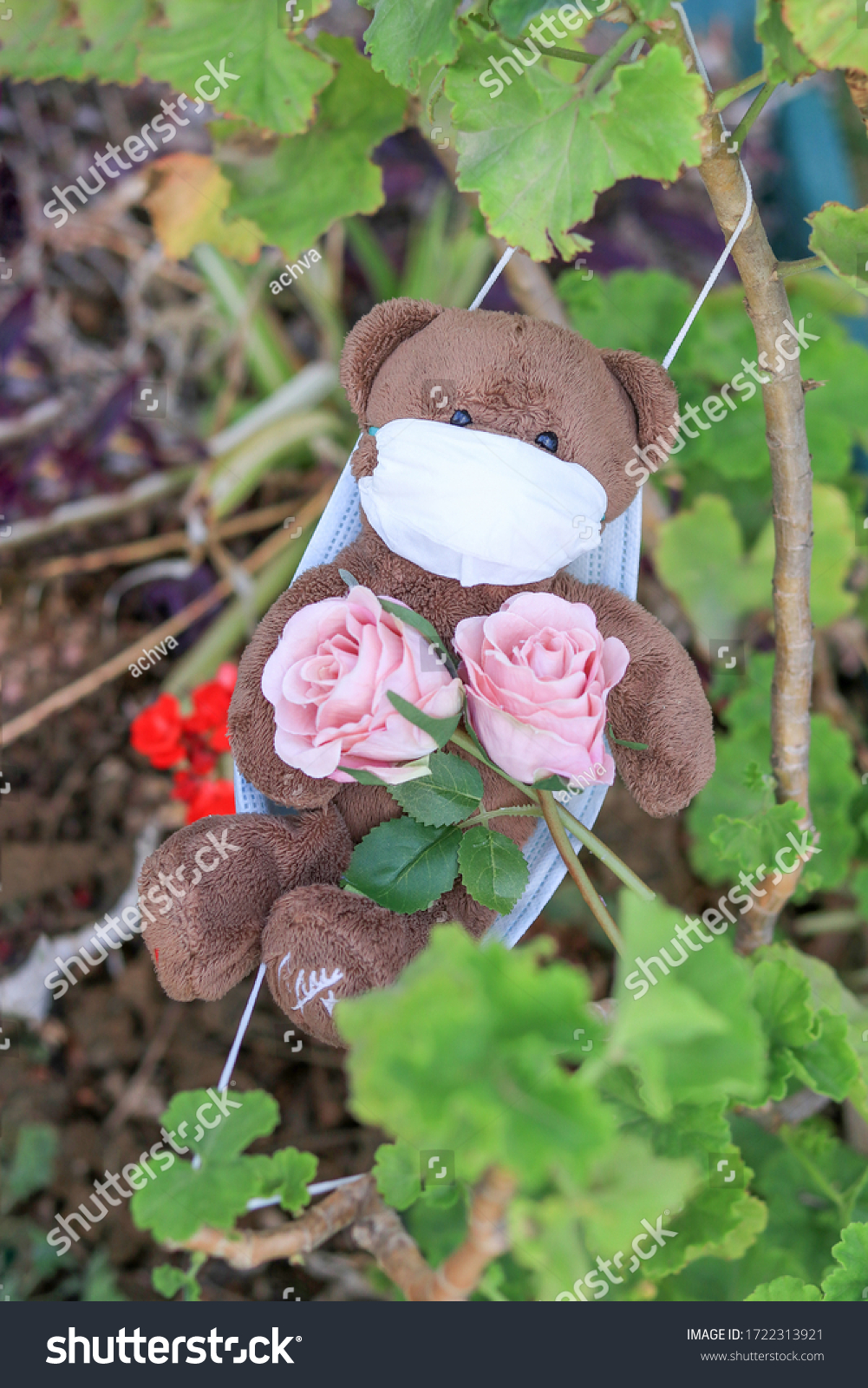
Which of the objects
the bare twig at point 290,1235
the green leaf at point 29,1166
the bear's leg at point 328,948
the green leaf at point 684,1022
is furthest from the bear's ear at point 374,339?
the green leaf at point 29,1166

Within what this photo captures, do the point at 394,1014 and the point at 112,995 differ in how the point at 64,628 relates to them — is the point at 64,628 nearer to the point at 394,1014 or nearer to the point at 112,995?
the point at 112,995

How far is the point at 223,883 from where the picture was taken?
71cm

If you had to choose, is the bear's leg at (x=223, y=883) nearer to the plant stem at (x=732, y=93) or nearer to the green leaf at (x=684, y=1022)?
the green leaf at (x=684, y=1022)

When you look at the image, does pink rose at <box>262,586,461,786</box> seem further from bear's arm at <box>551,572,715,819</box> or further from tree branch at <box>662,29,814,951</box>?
tree branch at <box>662,29,814,951</box>

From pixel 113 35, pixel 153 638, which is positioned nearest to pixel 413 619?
pixel 113 35

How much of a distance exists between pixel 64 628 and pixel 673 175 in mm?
1168

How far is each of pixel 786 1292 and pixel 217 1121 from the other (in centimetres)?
41

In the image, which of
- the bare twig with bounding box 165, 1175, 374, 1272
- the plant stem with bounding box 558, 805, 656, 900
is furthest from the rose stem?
the bare twig with bounding box 165, 1175, 374, 1272

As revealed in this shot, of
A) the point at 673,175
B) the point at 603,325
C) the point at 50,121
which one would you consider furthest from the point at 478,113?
the point at 50,121

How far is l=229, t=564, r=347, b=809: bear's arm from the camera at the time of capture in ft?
2.32

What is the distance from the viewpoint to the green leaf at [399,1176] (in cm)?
68

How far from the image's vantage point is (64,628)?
1.50 m

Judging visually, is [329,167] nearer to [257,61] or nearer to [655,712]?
[257,61]

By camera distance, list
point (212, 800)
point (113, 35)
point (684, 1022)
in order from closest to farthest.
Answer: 1. point (684, 1022)
2. point (113, 35)
3. point (212, 800)
